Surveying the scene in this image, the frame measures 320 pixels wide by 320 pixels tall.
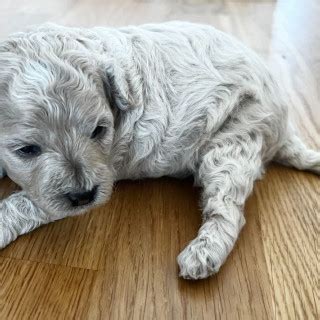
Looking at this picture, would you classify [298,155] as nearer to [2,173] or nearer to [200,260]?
[200,260]

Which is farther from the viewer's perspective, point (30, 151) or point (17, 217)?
point (17, 217)

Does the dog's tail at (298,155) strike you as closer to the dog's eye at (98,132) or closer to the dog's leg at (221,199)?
the dog's leg at (221,199)

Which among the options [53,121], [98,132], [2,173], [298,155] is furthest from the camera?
[298,155]

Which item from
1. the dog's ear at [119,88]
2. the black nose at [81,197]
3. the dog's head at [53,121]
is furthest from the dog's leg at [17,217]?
the dog's ear at [119,88]

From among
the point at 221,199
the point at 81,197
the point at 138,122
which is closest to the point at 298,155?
the point at 221,199

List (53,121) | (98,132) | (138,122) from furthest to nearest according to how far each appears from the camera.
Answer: (138,122) → (98,132) → (53,121)

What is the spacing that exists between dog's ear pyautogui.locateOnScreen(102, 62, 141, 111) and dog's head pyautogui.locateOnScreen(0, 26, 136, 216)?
2.1 inches

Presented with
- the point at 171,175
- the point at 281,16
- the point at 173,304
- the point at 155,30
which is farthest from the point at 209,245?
the point at 281,16

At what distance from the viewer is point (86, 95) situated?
136 cm

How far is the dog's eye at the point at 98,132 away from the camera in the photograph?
56.6 inches

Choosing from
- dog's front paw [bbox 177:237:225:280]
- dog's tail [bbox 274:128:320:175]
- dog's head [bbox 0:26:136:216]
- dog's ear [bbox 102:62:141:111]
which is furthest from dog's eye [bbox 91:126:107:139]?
dog's tail [bbox 274:128:320:175]

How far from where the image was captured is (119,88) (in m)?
1.50

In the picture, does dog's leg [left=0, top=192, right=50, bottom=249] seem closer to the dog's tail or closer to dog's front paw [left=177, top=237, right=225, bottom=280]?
dog's front paw [left=177, top=237, right=225, bottom=280]

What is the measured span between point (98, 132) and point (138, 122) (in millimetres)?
193
